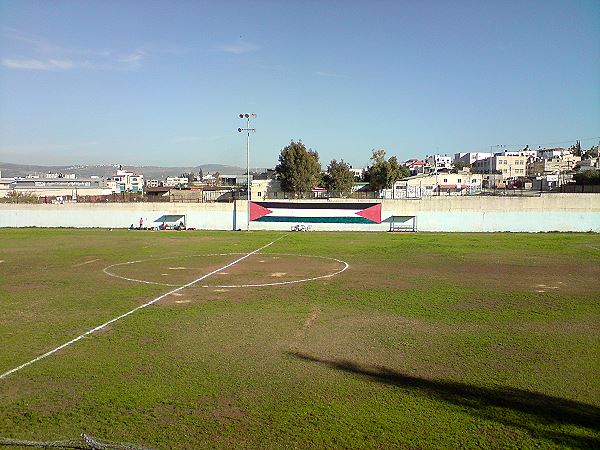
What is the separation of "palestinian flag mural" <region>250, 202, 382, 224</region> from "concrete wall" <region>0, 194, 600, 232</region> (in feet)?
1.95

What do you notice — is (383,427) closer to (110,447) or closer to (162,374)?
(110,447)

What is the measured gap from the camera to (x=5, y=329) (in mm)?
15945

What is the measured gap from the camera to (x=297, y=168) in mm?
82062

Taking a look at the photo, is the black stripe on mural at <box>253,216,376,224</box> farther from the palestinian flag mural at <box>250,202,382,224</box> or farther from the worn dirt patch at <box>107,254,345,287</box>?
the worn dirt patch at <box>107,254,345,287</box>

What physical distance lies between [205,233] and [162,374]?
38910mm

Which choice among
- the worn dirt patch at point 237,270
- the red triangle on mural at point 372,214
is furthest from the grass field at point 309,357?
the red triangle on mural at point 372,214

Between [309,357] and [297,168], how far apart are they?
69887 millimetres

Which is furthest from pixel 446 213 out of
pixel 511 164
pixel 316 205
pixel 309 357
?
pixel 511 164

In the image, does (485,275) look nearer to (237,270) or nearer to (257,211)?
(237,270)

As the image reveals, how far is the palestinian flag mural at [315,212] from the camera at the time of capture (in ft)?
166

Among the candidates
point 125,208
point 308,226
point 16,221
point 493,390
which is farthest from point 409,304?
point 16,221

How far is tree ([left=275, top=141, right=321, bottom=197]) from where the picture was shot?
3214 inches

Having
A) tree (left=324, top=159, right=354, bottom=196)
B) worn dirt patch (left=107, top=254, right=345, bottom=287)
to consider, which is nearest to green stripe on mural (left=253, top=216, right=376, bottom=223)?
worn dirt patch (left=107, top=254, right=345, bottom=287)

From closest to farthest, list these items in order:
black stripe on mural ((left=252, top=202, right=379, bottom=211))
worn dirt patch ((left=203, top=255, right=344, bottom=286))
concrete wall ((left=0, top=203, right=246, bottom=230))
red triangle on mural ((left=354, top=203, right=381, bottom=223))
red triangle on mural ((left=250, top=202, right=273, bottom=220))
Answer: worn dirt patch ((left=203, top=255, right=344, bottom=286)) < red triangle on mural ((left=354, top=203, right=381, bottom=223)) < black stripe on mural ((left=252, top=202, right=379, bottom=211)) < red triangle on mural ((left=250, top=202, right=273, bottom=220)) < concrete wall ((left=0, top=203, right=246, bottom=230))
